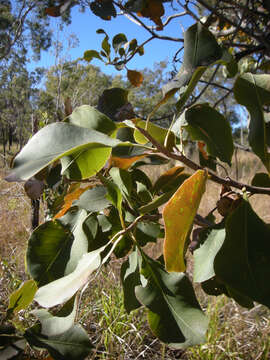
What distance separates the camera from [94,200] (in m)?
0.36

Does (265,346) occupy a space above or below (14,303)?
below

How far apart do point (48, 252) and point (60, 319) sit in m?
0.07

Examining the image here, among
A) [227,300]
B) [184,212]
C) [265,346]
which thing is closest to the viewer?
[184,212]

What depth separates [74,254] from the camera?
32cm

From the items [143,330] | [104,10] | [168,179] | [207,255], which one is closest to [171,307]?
[207,255]

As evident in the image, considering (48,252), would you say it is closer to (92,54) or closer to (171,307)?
(171,307)

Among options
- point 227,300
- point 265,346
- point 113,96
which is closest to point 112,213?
point 113,96

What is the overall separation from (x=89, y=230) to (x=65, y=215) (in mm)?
39

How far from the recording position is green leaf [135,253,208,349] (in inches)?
10.7

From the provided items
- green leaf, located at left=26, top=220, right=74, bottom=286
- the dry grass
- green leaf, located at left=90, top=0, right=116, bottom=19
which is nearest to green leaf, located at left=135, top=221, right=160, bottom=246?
green leaf, located at left=26, top=220, right=74, bottom=286

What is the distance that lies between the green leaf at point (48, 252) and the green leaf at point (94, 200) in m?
0.04

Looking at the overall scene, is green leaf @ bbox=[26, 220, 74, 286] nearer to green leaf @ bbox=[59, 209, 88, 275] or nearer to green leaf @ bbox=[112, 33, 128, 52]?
green leaf @ bbox=[59, 209, 88, 275]

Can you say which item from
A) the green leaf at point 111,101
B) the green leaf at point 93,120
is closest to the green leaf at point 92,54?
the green leaf at point 111,101

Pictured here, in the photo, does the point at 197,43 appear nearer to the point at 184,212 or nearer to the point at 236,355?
the point at 184,212
